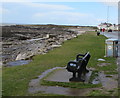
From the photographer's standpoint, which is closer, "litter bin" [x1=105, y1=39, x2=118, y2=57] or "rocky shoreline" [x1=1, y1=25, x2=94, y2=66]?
"litter bin" [x1=105, y1=39, x2=118, y2=57]

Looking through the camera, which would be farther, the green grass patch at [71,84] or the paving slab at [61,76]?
the paving slab at [61,76]

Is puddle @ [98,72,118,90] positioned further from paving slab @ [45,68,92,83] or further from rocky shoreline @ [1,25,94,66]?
rocky shoreline @ [1,25,94,66]

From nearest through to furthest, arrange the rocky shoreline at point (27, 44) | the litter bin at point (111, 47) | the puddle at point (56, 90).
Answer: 1. the puddle at point (56, 90)
2. the litter bin at point (111, 47)
3. the rocky shoreline at point (27, 44)

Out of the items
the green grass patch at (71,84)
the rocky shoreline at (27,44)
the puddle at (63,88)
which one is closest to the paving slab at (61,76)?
the puddle at (63,88)

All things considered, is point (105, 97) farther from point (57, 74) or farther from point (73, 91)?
point (57, 74)

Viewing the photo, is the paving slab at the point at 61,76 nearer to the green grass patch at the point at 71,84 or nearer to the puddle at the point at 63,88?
the puddle at the point at 63,88

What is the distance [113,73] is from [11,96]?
427 cm

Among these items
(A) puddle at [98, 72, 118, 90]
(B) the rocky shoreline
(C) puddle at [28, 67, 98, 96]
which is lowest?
(C) puddle at [28, 67, 98, 96]

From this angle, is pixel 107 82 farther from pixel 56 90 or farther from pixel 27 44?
pixel 27 44

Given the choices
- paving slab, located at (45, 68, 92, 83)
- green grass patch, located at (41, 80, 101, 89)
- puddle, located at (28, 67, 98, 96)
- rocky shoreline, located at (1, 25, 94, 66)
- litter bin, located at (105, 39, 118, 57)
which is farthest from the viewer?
rocky shoreline, located at (1, 25, 94, 66)

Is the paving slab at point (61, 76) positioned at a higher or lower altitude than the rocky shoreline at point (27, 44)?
lower

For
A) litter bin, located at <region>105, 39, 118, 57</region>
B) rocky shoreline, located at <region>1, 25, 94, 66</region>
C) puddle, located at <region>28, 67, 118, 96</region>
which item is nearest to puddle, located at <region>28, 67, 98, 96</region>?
puddle, located at <region>28, 67, 118, 96</region>

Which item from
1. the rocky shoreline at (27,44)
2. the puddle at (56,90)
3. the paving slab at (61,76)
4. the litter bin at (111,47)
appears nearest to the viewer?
the puddle at (56,90)

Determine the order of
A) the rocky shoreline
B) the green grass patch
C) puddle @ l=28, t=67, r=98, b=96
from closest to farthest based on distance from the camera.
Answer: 1. puddle @ l=28, t=67, r=98, b=96
2. the green grass patch
3. the rocky shoreline
